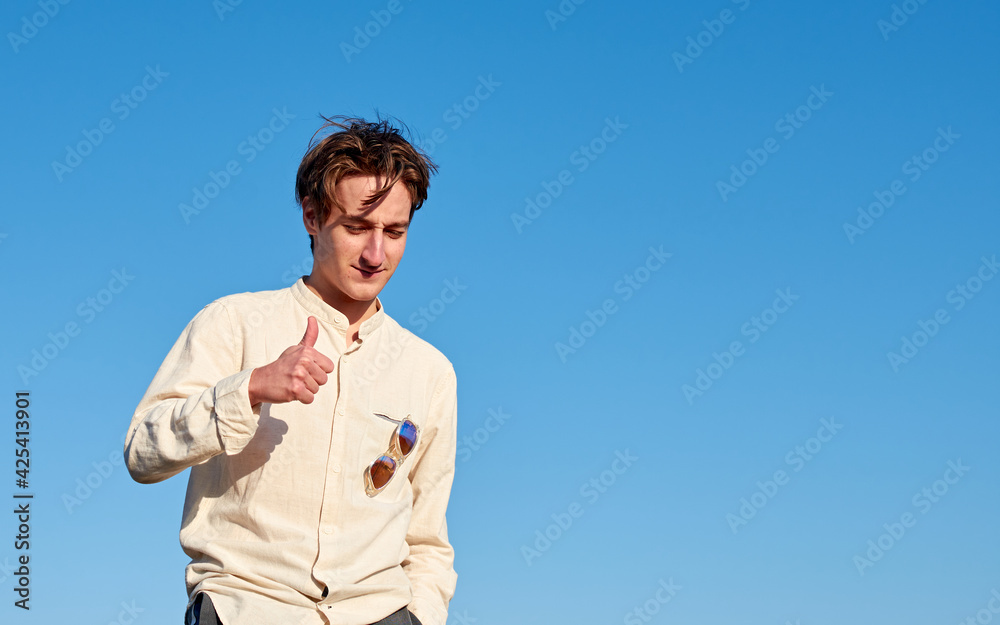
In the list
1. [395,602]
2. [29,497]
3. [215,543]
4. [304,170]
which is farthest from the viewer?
[29,497]

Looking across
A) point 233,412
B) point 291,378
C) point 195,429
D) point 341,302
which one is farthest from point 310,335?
point 341,302

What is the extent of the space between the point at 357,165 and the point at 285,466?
1193mm

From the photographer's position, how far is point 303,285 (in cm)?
407

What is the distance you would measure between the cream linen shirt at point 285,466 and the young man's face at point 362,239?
6.2 inches

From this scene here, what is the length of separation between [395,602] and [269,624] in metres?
0.55

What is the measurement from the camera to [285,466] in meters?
3.68

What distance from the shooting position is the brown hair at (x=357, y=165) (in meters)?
Answer: 3.95

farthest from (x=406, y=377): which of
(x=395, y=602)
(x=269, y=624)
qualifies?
(x=269, y=624)

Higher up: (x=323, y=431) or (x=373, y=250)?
(x=373, y=250)

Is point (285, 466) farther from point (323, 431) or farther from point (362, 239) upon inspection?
point (362, 239)

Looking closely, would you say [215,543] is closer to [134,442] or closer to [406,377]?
[134,442]

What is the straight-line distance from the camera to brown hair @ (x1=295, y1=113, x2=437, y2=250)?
3.95 meters

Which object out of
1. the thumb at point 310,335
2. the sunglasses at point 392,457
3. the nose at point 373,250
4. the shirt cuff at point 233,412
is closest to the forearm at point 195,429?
the shirt cuff at point 233,412

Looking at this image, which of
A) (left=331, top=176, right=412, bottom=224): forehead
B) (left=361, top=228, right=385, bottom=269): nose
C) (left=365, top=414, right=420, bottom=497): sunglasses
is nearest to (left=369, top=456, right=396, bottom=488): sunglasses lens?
(left=365, top=414, right=420, bottom=497): sunglasses
